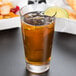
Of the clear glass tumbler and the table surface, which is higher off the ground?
the clear glass tumbler

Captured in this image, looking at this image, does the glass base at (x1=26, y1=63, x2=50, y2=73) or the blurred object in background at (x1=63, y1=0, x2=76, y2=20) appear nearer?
the glass base at (x1=26, y1=63, x2=50, y2=73)

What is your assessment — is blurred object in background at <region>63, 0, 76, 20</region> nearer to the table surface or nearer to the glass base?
the table surface

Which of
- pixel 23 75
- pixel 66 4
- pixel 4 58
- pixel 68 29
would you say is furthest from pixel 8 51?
pixel 66 4

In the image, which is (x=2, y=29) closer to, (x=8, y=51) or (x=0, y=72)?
(x=8, y=51)

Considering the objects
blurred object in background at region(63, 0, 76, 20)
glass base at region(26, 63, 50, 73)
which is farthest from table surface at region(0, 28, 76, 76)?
blurred object in background at region(63, 0, 76, 20)

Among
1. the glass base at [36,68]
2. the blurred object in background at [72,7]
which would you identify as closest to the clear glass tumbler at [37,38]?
the glass base at [36,68]

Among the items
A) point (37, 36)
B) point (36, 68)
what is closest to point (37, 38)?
point (37, 36)

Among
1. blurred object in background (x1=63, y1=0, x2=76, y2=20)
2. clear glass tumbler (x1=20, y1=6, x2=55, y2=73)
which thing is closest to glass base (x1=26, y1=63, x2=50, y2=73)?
clear glass tumbler (x1=20, y1=6, x2=55, y2=73)
